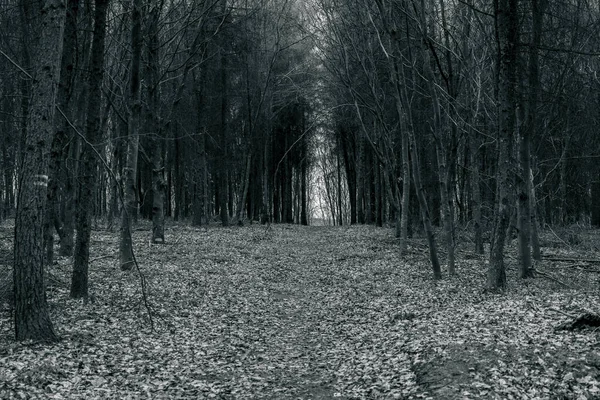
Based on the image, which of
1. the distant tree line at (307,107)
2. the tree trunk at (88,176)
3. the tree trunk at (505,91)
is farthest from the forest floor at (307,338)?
the tree trunk at (505,91)

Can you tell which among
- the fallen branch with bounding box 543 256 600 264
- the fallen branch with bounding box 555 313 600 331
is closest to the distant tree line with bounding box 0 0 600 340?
the fallen branch with bounding box 543 256 600 264

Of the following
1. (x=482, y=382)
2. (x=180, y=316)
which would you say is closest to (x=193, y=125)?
(x=180, y=316)

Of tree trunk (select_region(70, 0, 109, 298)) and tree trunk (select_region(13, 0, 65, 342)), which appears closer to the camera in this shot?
tree trunk (select_region(13, 0, 65, 342))

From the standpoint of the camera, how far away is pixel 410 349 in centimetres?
821

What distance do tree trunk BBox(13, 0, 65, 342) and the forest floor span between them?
1.91 feet

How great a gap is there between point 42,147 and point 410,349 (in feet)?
21.9

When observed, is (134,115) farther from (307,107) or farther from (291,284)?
(307,107)

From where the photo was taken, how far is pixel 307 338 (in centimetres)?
991

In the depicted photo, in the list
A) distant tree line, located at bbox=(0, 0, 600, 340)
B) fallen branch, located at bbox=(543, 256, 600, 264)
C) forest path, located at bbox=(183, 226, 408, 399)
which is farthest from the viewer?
fallen branch, located at bbox=(543, 256, 600, 264)

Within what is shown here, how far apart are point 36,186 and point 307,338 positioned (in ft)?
18.2

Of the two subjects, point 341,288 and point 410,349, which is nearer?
point 410,349

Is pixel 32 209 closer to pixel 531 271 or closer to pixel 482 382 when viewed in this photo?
pixel 482 382

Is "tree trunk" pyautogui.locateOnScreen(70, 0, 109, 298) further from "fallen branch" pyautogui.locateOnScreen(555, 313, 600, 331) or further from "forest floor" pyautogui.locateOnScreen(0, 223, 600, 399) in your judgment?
"fallen branch" pyautogui.locateOnScreen(555, 313, 600, 331)

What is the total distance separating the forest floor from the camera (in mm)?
6605
